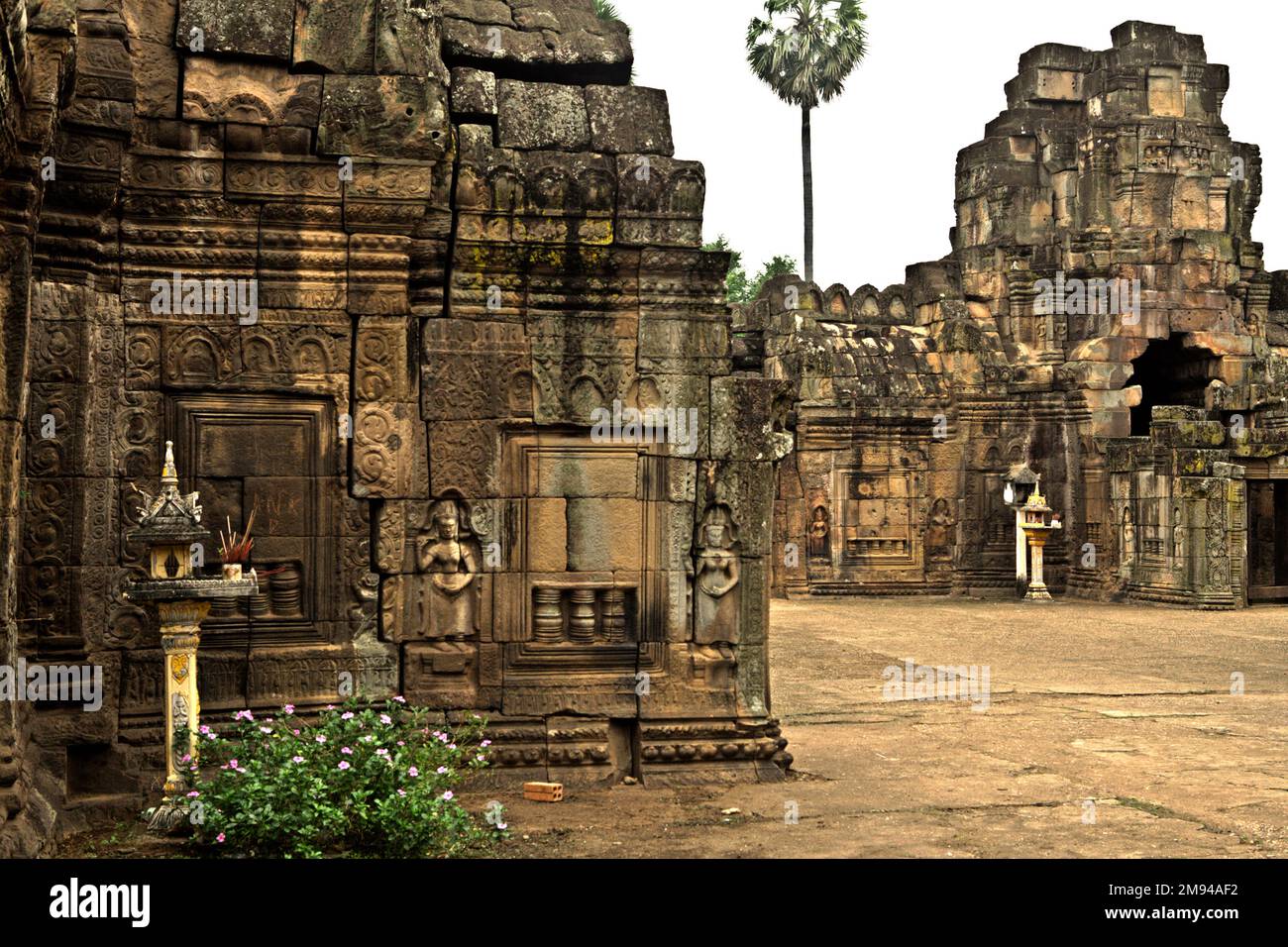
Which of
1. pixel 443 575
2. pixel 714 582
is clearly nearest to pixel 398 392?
pixel 443 575

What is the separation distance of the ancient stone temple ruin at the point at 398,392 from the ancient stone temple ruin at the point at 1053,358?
15.7m

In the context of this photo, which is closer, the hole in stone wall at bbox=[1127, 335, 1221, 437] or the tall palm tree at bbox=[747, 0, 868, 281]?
the hole in stone wall at bbox=[1127, 335, 1221, 437]

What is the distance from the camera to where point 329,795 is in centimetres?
651

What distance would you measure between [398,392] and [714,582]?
203cm

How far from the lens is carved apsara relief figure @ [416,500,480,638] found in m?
8.21

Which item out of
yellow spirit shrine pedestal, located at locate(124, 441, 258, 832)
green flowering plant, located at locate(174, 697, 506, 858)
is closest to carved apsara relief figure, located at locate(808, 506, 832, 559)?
green flowering plant, located at locate(174, 697, 506, 858)

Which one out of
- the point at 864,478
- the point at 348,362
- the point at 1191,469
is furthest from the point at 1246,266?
the point at 348,362

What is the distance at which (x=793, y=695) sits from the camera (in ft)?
40.0

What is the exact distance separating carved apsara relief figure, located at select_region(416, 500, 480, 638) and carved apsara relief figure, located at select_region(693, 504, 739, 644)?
128cm

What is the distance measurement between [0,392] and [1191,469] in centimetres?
1863

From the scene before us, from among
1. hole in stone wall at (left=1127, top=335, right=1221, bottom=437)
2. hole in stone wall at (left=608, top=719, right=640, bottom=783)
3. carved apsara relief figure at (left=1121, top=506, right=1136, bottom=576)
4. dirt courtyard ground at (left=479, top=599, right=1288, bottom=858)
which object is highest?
hole in stone wall at (left=1127, top=335, right=1221, bottom=437)

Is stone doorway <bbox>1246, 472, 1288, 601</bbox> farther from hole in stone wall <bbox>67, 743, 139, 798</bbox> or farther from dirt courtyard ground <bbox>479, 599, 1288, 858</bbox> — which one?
hole in stone wall <bbox>67, 743, 139, 798</bbox>

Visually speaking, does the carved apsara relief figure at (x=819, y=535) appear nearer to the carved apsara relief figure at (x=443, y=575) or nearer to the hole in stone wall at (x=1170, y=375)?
the hole in stone wall at (x=1170, y=375)
